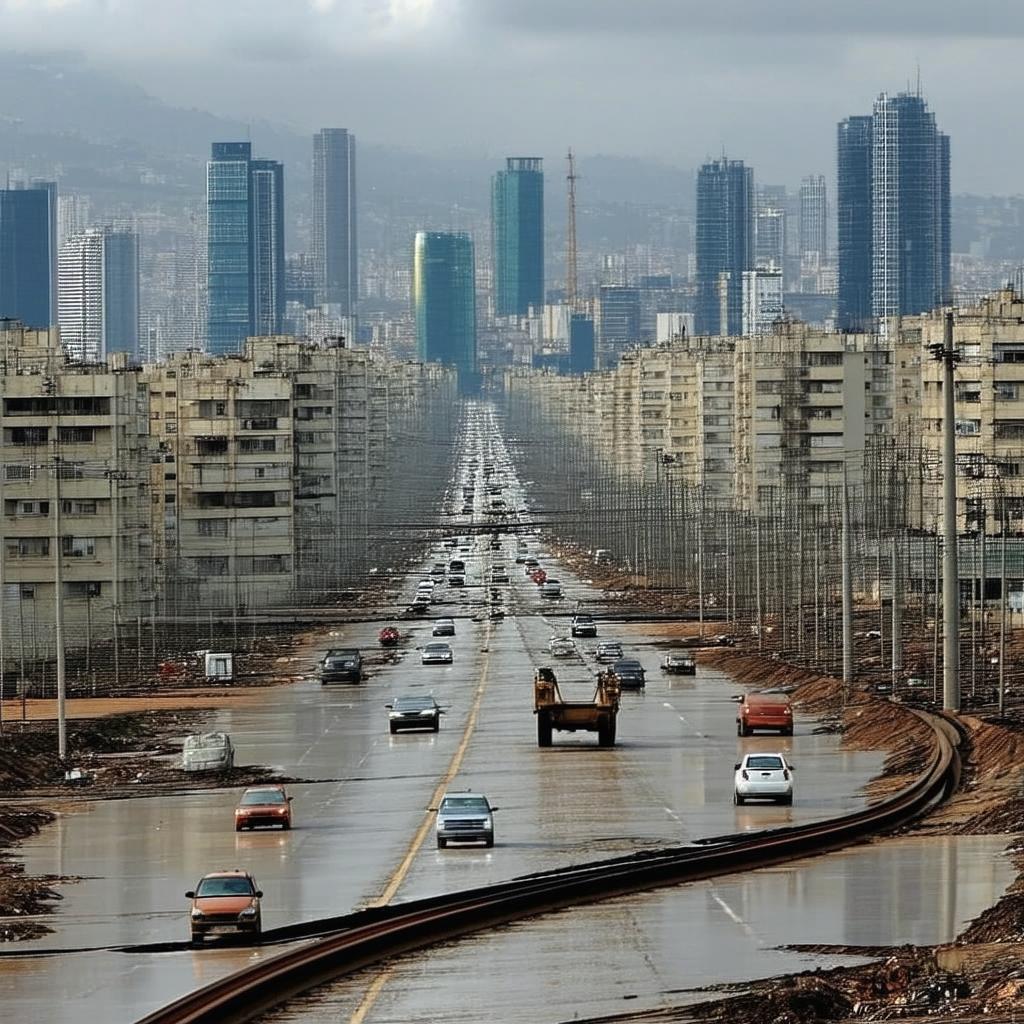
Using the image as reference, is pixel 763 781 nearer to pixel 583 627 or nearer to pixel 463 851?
pixel 463 851

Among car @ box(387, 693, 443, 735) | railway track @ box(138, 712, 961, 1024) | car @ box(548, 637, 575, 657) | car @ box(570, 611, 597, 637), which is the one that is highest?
railway track @ box(138, 712, 961, 1024)

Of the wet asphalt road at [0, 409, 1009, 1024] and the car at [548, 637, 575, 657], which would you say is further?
the car at [548, 637, 575, 657]

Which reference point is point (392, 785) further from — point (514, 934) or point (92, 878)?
point (514, 934)

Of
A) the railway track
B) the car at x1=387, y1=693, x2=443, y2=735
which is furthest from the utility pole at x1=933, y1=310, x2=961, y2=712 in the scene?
the car at x1=387, y1=693, x2=443, y2=735

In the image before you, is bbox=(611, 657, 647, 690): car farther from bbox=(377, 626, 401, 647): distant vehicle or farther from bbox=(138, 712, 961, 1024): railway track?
bbox=(138, 712, 961, 1024): railway track

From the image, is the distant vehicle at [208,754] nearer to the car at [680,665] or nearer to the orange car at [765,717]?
the orange car at [765,717]

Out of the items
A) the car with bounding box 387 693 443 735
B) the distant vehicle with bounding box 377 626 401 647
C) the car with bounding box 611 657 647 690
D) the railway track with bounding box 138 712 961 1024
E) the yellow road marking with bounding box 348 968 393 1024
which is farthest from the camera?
the distant vehicle with bounding box 377 626 401 647

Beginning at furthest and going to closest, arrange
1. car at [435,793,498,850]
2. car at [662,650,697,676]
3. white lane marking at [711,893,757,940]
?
car at [662,650,697,676] < car at [435,793,498,850] < white lane marking at [711,893,757,940]

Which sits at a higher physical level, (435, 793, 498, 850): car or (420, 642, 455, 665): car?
(435, 793, 498, 850): car

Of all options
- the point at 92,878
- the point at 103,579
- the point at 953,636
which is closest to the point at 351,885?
the point at 92,878
